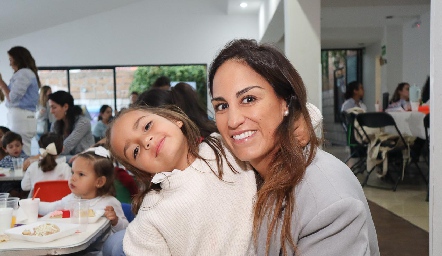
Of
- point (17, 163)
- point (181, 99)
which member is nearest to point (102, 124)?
point (17, 163)

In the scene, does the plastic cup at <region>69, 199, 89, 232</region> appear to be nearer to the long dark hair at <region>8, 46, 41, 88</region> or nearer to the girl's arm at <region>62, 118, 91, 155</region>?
the girl's arm at <region>62, 118, 91, 155</region>

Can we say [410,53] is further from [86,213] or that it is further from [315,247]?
[315,247]

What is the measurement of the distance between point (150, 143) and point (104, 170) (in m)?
1.67

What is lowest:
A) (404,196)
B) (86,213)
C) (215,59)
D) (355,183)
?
(404,196)

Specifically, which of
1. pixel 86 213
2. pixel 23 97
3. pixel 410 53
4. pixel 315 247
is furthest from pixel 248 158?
pixel 410 53

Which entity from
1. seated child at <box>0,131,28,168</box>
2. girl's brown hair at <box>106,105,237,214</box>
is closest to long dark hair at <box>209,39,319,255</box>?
girl's brown hair at <box>106,105,237,214</box>

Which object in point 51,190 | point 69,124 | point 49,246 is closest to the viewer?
point 49,246

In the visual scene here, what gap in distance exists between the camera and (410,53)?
32.6ft

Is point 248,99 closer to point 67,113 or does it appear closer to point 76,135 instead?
point 76,135

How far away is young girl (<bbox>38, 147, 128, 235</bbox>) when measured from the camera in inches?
119

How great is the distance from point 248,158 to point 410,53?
9.70 meters

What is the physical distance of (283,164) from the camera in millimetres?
1249

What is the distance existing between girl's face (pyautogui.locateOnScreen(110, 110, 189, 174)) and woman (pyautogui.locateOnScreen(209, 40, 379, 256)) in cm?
30

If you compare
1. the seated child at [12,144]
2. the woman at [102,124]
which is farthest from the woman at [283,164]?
the woman at [102,124]
